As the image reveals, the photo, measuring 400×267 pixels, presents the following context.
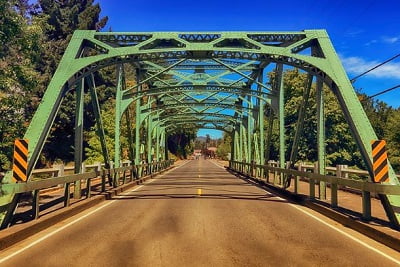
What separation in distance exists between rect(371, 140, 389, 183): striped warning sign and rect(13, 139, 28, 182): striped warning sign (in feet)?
25.5

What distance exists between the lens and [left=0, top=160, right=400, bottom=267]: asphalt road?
6.27 meters

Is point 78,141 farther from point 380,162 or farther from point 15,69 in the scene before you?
point 380,162

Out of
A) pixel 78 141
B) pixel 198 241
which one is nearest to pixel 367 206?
pixel 198 241

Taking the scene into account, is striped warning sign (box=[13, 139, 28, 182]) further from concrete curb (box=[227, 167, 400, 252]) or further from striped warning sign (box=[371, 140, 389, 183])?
striped warning sign (box=[371, 140, 389, 183])

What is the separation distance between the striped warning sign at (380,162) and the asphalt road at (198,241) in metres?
1.40

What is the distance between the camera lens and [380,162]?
9.13 metres

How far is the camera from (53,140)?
142 feet

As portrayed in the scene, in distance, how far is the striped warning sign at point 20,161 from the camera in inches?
351

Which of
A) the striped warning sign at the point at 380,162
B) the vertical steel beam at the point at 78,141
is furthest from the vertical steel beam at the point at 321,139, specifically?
the vertical steel beam at the point at 78,141

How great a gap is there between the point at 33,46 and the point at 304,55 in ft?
26.5

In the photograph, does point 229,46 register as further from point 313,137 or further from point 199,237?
point 313,137

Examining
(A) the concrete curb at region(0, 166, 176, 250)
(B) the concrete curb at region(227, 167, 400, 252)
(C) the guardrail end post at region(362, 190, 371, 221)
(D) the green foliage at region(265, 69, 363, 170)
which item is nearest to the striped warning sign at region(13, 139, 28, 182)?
(A) the concrete curb at region(0, 166, 176, 250)

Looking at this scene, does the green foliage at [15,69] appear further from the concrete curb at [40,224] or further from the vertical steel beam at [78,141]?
the concrete curb at [40,224]

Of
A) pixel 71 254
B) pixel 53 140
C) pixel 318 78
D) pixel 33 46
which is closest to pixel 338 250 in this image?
pixel 71 254
